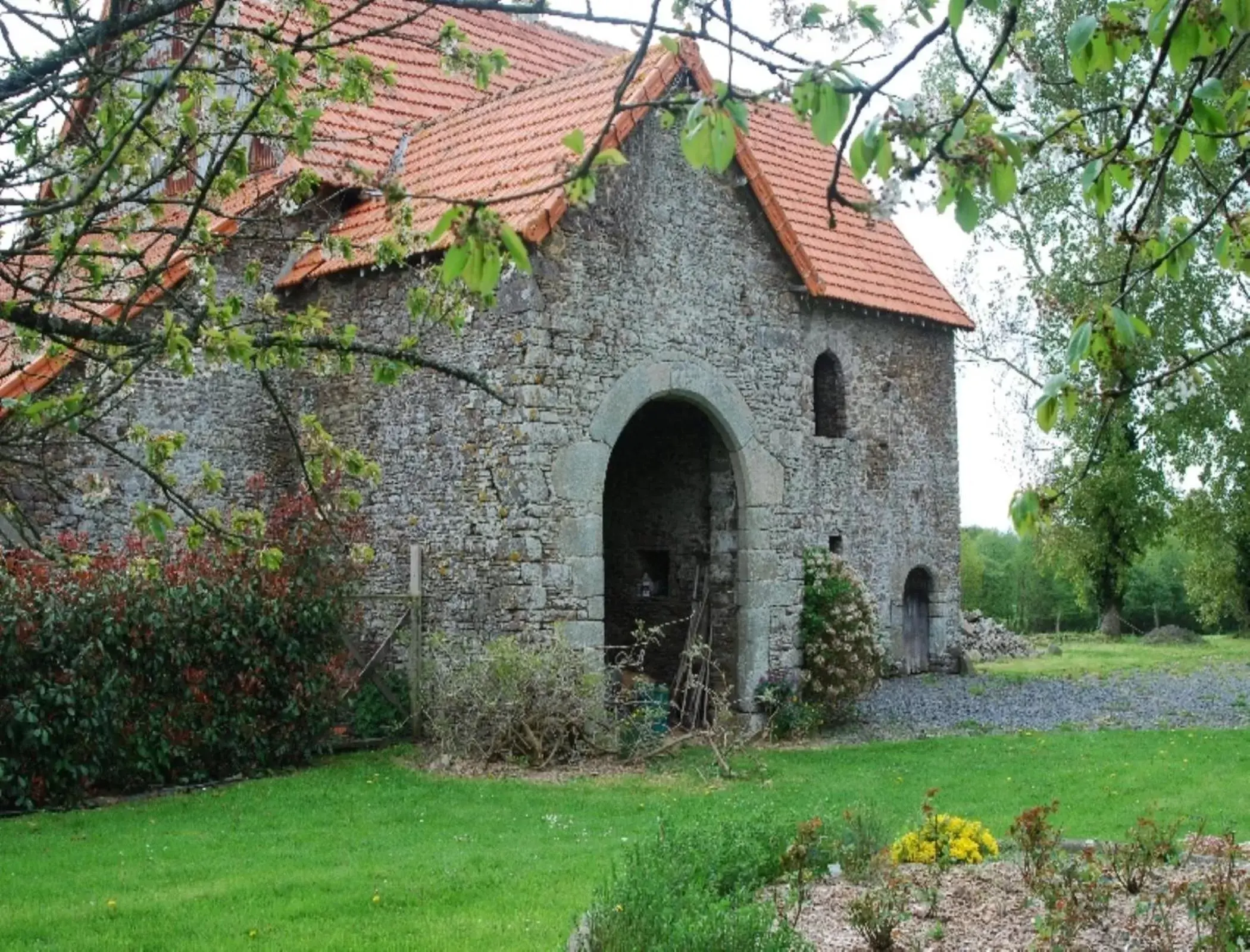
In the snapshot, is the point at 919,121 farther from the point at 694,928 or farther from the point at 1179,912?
the point at 1179,912

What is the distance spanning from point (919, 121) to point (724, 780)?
856 cm

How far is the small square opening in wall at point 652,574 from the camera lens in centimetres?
1529

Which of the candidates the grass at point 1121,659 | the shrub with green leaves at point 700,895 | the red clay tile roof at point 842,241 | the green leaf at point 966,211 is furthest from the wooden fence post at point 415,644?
the grass at point 1121,659

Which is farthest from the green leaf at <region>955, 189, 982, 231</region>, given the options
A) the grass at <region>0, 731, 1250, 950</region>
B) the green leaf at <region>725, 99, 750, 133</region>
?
the grass at <region>0, 731, 1250, 950</region>

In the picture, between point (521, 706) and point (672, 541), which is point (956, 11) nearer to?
point (521, 706)

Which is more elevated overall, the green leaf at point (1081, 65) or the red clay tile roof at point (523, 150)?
the red clay tile roof at point (523, 150)

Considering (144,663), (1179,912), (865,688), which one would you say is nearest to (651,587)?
(865,688)

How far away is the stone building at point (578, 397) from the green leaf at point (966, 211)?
7375mm

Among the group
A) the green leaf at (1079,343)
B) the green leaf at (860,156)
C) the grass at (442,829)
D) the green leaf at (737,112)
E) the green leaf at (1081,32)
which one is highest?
the green leaf at (1081,32)

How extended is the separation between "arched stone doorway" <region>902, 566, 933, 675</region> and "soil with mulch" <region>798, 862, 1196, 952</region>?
13599mm

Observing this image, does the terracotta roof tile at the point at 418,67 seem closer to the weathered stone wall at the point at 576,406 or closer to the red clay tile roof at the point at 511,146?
the red clay tile roof at the point at 511,146

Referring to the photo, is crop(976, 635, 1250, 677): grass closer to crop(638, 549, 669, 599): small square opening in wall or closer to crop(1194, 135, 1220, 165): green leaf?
crop(638, 549, 669, 599): small square opening in wall

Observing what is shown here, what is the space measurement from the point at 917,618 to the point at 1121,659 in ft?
23.6

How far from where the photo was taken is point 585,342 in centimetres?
1203
